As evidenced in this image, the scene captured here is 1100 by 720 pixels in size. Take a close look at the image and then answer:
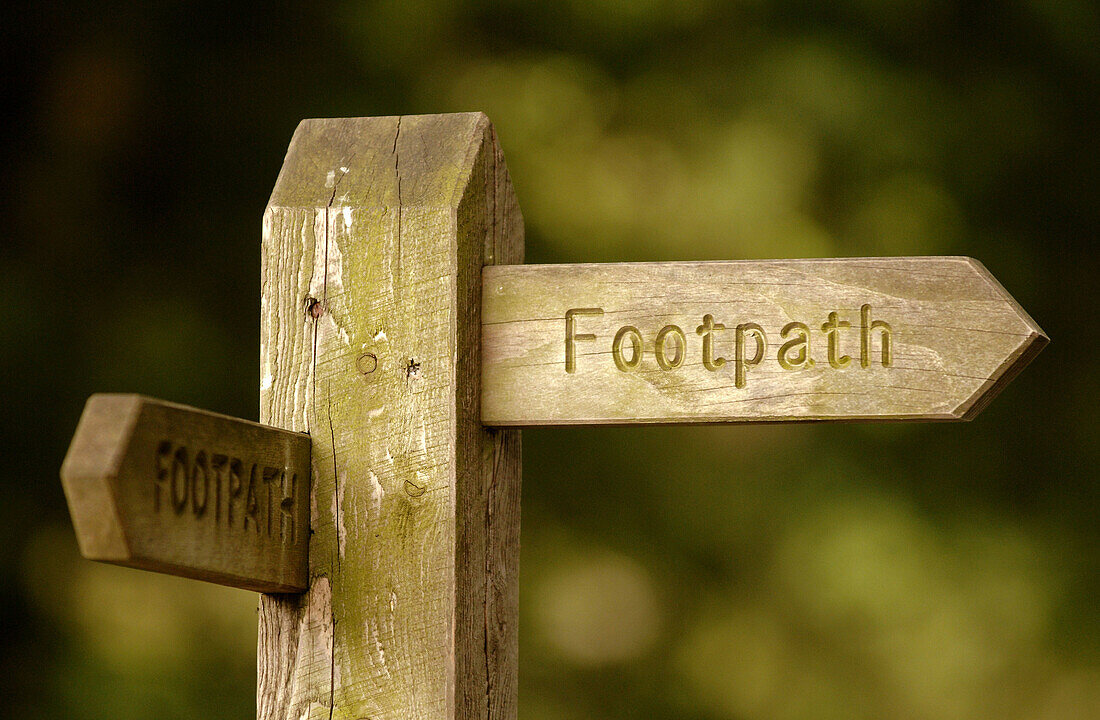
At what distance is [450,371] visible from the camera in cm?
62

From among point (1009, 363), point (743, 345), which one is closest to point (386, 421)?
point (743, 345)

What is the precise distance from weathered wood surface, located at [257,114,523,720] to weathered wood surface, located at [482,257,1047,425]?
1.6 inches

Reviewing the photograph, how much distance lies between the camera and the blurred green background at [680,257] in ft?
6.16

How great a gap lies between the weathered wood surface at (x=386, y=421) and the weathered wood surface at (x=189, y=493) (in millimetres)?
27

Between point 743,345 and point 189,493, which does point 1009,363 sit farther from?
point 189,493

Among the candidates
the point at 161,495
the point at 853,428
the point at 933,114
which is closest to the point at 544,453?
the point at 853,428

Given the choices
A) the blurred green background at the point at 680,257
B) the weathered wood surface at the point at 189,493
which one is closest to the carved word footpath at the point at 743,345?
the weathered wood surface at the point at 189,493

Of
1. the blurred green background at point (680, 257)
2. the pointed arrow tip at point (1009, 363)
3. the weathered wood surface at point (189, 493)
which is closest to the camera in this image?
the weathered wood surface at point (189, 493)

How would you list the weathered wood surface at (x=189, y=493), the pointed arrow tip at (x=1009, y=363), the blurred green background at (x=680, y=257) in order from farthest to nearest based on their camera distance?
the blurred green background at (x=680, y=257) → the pointed arrow tip at (x=1009, y=363) → the weathered wood surface at (x=189, y=493)

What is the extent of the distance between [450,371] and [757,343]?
16cm

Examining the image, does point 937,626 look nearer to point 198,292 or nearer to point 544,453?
point 544,453

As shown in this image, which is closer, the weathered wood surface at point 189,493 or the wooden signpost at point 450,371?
the weathered wood surface at point 189,493

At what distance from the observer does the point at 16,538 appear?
1951mm

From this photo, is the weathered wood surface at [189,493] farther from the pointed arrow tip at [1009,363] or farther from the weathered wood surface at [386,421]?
the pointed arrow tip at [1009,363]
